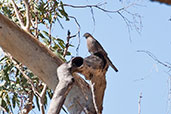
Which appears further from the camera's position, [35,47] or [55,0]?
[55,0]

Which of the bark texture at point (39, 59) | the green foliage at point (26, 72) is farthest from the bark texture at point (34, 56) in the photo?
the green foliage at point (26, 72)

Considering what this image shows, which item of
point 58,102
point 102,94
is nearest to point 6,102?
point 102,94

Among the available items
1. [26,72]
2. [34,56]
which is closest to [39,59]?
[34,56]

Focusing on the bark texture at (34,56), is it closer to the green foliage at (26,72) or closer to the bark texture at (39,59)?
the bark texture at (39,59)

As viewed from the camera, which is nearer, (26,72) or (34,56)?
(34,56)

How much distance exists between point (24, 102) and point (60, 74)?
6.28ft

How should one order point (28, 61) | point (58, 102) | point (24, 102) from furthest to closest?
point (24, 102) < point (28, 61) < point (58, 102)

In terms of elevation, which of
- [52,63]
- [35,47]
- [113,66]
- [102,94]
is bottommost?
[113,66]

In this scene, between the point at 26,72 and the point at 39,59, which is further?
the point at 26,72

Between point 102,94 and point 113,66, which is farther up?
point 102,94

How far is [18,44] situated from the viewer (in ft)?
6.52

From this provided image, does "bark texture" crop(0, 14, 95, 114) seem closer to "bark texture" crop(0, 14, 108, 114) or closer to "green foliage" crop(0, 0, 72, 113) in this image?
"bark texture" crop(0, 14, 108, 114)

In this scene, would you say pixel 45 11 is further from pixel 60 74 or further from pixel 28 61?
pixel 60 74

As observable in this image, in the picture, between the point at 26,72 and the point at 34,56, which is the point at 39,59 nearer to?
the point at 34,56
